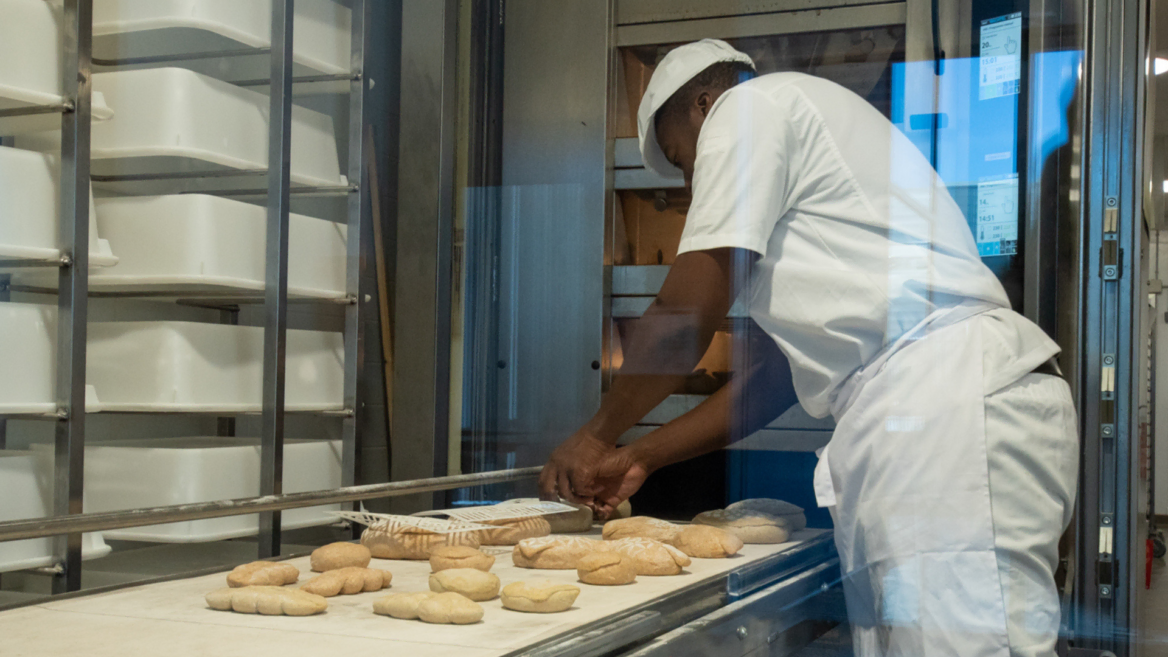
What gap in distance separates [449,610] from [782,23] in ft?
2.56

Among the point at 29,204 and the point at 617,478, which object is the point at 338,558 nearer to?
the point at 617,478

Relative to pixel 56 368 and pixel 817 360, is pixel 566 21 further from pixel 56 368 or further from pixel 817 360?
pixel 56 368

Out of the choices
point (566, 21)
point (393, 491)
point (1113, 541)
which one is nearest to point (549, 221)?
point (566, 21)

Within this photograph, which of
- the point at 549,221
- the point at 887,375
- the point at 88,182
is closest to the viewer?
the point at 887,375

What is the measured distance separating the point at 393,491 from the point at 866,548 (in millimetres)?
667

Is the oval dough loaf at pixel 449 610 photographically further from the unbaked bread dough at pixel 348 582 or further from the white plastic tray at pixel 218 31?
the white plastic tray at pixel 218 31

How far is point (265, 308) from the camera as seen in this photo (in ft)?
6.39

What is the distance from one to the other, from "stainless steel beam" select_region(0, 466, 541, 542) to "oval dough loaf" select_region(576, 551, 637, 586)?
1.27 feet

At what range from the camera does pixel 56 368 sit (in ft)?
5.14

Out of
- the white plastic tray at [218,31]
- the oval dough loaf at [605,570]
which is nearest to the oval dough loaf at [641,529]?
the oval dough loaf at [605,570]

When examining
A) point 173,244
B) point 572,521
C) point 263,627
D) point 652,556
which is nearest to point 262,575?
point 263,627

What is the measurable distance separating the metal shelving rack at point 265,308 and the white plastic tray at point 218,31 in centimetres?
3

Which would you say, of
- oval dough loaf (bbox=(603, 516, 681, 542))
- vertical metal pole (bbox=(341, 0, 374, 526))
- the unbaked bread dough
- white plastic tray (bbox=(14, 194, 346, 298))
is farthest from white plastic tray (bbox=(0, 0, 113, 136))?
oval dough loaf (bbox=(603, 516, 681, 542))

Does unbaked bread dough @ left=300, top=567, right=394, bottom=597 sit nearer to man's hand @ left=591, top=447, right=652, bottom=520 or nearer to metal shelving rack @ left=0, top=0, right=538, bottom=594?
metal shelving rack @ left=0, top=0, right=538, bottom=594
